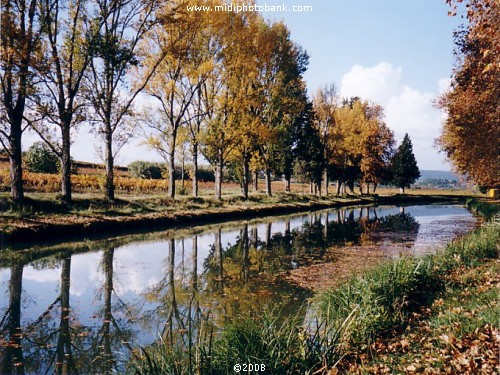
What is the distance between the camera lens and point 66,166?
20.8 m

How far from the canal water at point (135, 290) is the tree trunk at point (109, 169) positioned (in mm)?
4906

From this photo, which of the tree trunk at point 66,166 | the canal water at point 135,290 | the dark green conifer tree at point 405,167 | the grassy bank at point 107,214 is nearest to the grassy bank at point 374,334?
the canal water at point 135,290

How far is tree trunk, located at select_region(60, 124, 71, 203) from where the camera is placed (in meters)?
20.3

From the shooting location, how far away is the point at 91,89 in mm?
22469

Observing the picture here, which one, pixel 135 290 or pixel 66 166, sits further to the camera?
pixel 66 166

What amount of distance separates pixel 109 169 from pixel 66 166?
7.69 ft

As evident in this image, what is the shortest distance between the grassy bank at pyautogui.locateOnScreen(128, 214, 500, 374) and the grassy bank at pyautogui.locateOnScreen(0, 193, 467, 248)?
11.4 m

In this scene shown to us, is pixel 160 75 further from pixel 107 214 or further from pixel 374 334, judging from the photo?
pixel 374 334

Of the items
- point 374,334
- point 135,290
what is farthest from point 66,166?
point 374,334

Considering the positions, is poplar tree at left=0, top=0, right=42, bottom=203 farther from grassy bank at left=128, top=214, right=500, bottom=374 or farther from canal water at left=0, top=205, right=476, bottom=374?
grassy bank at left=128, top=214, right=500, bottom=374

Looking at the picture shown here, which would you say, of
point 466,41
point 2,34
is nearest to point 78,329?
point 2,34

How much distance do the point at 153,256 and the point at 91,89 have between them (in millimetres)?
12187

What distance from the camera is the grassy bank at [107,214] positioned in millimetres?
16095

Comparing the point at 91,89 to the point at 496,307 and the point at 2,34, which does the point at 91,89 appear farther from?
the point at 496,307
